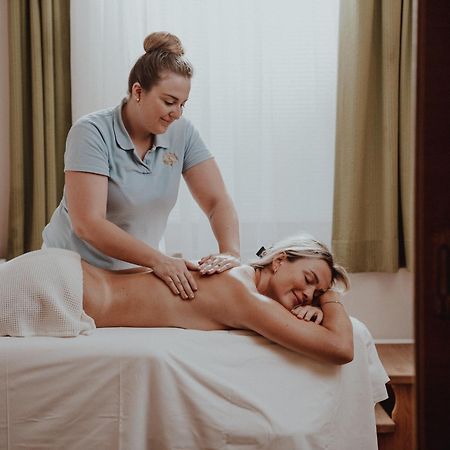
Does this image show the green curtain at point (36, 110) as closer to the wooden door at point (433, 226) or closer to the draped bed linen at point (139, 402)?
the draped bed linen at point (139, 402)

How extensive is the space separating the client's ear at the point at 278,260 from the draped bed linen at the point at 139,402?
0.40 m

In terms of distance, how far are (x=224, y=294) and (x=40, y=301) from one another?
525 millimetres

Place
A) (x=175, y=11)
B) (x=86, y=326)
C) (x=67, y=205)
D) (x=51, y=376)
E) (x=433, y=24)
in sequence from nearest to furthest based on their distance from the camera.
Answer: (x=433, y=24), (x=51, y=376), (x=86, y=326), (x=67, y=205), (x=175, y=11)

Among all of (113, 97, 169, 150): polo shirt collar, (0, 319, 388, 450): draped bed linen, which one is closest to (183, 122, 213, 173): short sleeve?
(113, 97, 169, 150): polo shirt collar

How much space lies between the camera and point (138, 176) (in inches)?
102

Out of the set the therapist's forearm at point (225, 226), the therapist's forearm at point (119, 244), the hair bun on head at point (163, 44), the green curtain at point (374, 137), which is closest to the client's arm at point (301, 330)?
the therapist's forearm at point (119, 244)

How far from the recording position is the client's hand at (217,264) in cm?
239

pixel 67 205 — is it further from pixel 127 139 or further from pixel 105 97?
pixel 105 97

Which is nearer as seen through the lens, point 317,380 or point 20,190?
point 317,380

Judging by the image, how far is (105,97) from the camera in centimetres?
372

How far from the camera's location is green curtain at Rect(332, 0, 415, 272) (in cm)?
364

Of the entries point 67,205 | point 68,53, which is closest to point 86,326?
point 67,205

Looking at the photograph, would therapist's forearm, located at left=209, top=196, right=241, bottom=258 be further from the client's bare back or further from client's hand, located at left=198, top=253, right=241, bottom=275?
the client's bare back

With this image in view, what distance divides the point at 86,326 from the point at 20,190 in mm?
1638
